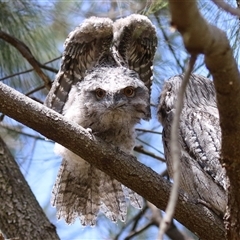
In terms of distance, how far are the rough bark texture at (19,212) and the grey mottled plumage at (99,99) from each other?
13cm

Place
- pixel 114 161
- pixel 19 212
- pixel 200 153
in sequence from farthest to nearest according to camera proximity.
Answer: pixel 19 212
pixel 200 153
pixel 114 161

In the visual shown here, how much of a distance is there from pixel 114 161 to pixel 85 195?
38.7 inches

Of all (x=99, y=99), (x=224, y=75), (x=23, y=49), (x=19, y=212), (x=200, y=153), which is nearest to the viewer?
(x=224, y=75)

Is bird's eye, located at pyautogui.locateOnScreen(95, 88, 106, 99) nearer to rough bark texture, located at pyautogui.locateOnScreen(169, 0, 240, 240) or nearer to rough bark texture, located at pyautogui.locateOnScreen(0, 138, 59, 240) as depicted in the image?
rough bark texture, located at pyautogui.locateOnScreen(0, 138, 59, 240)

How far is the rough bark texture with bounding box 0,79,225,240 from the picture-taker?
7.71ft

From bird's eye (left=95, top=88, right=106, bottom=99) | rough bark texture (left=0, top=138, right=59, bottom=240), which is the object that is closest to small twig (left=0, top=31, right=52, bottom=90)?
rough bark texture (left=0, top=138, right=59, bottom=240)

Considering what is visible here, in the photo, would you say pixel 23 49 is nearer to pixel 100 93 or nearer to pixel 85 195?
pixel 100 93

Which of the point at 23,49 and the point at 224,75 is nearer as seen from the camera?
the point at 224,75

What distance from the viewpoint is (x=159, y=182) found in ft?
7.80

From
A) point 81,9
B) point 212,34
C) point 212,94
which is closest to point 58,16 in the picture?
point 81,9

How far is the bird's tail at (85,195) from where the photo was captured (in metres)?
3.35

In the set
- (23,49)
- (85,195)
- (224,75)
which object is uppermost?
(23,49)

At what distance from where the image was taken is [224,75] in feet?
5.35

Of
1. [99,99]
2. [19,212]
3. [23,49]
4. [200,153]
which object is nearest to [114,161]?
[200,153]
